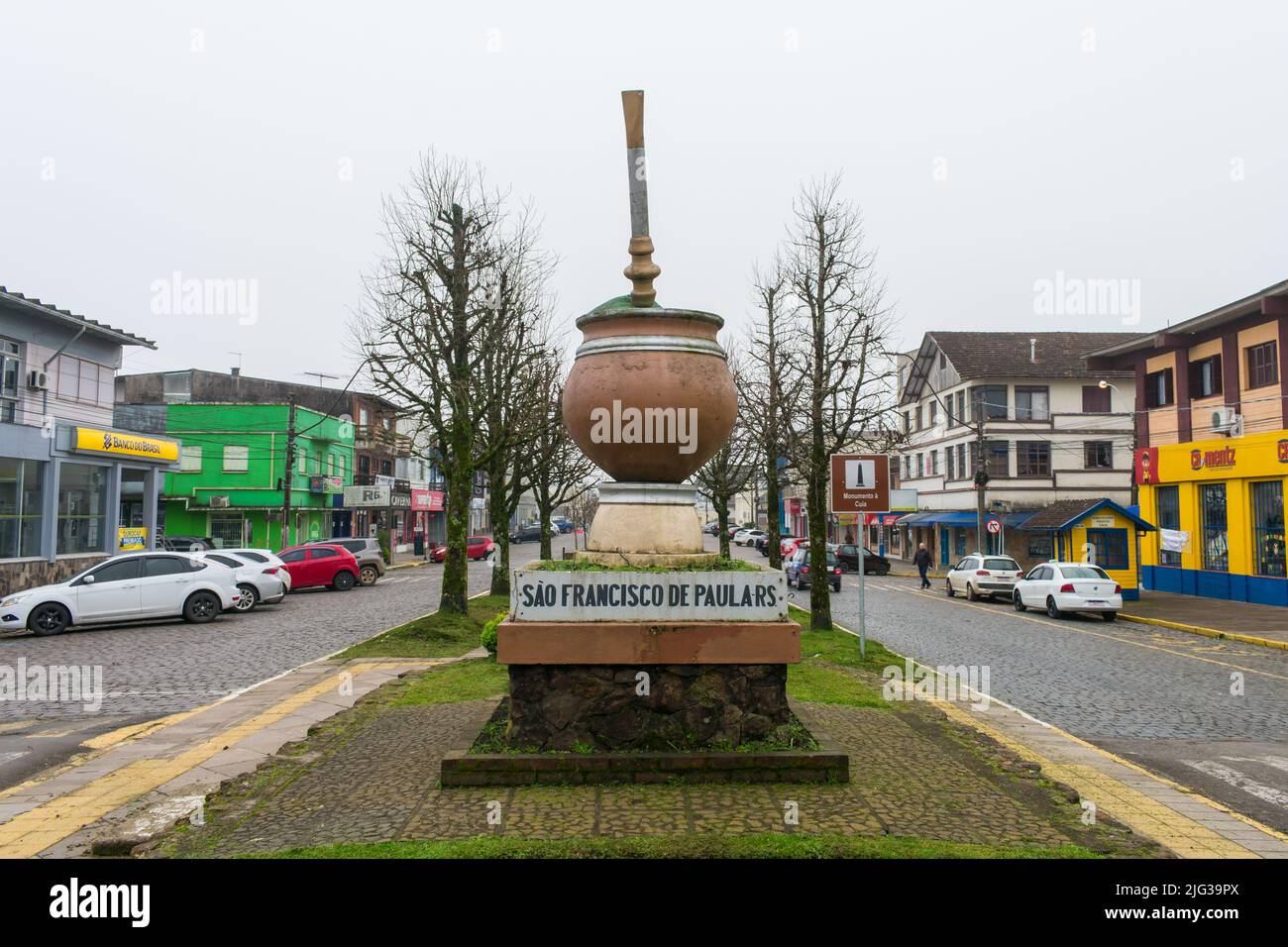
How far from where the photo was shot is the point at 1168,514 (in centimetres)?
2742

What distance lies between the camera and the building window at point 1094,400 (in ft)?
130

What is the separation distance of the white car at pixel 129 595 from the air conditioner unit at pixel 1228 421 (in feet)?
83.7

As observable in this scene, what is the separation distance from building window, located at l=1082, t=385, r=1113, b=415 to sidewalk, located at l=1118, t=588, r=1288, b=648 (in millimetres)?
16174

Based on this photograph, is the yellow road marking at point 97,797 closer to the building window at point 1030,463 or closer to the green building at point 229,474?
the green building at point 229,474

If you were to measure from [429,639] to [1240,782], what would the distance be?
11179 mm

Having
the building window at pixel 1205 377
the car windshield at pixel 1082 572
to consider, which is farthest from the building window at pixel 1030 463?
the car windshield at pixel 1082 572

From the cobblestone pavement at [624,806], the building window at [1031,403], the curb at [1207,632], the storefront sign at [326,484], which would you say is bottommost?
the curb at [1207,632]

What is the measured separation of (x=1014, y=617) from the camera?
21469 mm

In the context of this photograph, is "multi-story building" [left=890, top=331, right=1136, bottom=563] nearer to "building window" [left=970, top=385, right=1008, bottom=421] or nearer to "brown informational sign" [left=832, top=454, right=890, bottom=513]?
"building window" [left=970, top=385, right=1008, bottom=421]

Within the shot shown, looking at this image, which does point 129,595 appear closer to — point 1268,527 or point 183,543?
point 183,543

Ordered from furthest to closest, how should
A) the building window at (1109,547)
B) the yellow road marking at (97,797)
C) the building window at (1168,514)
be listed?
the building window at (1168,514)
the building window at (1109,547)
the yellow road marking at (97,797)
